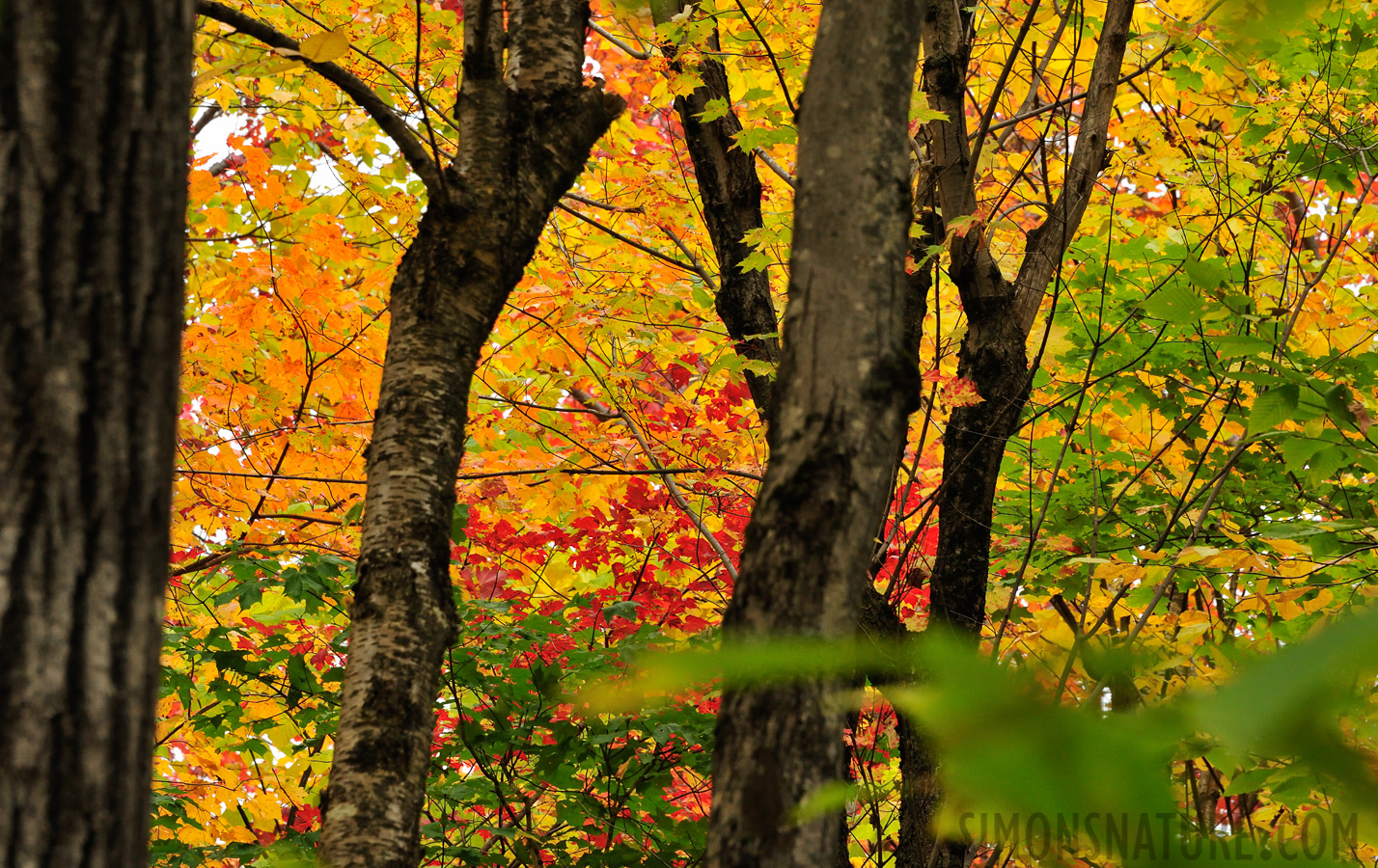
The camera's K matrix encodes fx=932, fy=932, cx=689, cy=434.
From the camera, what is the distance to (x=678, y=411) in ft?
17.2

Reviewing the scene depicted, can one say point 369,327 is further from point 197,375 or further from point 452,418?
point 452,418

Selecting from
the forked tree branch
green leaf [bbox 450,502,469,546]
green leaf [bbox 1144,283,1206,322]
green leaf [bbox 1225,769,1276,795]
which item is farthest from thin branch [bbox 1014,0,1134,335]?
green leaf [bbox 450,502,469,546]

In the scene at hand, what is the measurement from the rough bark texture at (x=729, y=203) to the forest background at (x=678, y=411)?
10 cm

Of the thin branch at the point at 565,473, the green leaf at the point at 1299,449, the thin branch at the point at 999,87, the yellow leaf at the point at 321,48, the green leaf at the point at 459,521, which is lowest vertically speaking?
the green leaf at the point at 459,521

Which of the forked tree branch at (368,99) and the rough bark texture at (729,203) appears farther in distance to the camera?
the rough bark texture at (729,203)

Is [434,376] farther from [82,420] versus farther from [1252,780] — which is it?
[1252,780]

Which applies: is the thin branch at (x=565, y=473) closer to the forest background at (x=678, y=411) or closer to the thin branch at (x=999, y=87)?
the forest background at (x=678, y=411)

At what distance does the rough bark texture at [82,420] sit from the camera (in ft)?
3.11

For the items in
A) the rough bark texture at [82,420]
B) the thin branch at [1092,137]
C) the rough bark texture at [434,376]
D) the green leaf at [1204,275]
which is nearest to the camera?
the rough bark texture at [82,420]

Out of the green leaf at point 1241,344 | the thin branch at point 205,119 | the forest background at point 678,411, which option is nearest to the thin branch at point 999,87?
the forest background at point 678,411

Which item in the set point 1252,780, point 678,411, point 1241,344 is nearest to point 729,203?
point 678,411

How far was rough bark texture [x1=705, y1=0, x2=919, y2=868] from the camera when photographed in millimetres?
1147

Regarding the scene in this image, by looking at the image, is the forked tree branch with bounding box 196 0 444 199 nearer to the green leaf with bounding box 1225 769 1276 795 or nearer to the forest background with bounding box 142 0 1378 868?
the forest background with bounding box 142 0 1378 868

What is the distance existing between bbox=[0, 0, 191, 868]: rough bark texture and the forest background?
2.30m
